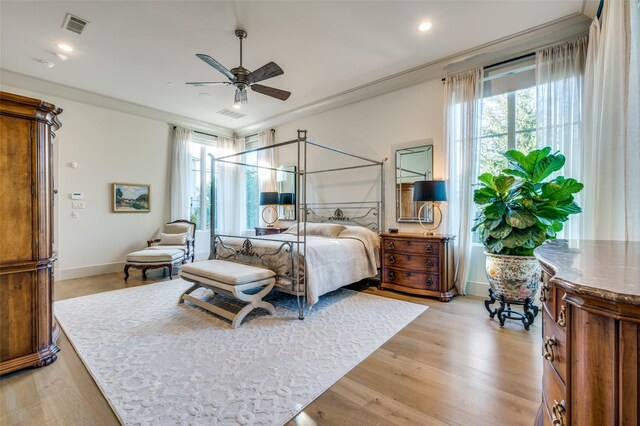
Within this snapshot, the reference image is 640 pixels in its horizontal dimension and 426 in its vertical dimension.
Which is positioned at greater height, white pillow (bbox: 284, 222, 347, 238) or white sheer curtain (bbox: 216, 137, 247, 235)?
white sheer curtain (bbox: 216, 137, 247, 235)

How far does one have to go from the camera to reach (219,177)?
728 centimetres

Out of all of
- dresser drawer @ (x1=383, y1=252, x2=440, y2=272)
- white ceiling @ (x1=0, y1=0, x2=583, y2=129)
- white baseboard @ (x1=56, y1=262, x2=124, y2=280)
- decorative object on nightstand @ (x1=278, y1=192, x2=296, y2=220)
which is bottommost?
white baseboard @ (x1=56, y1=262, x2=124, y2=280)

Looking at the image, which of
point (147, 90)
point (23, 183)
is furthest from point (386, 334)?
point (147, 90)

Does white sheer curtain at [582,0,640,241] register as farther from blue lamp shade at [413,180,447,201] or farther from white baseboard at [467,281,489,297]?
white baseboard at [467,281,489,297]

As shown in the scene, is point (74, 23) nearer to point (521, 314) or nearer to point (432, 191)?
point (432, 191)

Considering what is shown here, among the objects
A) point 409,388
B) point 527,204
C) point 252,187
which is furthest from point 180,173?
point 527,204

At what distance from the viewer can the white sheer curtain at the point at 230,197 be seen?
7297 mm

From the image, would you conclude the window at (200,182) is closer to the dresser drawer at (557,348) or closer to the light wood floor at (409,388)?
the light wood floor at (409,388)

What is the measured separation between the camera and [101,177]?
5.41 meters

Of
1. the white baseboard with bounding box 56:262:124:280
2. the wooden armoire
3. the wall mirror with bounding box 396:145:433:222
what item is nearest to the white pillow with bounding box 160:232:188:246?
the white baseboard with bounding box 56:262:124:280

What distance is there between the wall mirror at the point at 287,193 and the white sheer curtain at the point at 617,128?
4.72 meters

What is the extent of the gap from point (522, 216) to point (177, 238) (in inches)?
230

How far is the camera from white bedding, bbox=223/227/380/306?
323 cm

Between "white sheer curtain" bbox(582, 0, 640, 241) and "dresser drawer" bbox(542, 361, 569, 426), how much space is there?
1.57 m
